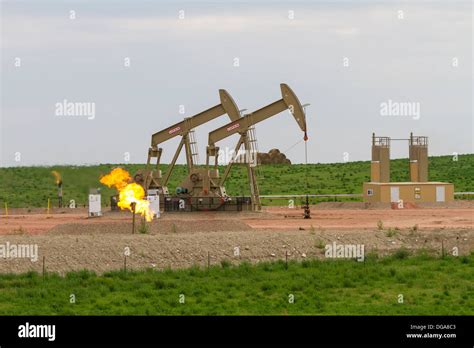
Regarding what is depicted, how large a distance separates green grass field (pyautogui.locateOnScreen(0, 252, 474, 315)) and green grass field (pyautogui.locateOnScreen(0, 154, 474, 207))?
134 ft

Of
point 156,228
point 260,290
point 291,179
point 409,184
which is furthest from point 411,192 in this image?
point 291,179

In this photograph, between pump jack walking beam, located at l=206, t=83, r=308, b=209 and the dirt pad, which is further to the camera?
pump jack walking beam, located at l=206, t=83, r=308, b=209

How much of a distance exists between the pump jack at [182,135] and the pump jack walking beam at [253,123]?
6.05ft

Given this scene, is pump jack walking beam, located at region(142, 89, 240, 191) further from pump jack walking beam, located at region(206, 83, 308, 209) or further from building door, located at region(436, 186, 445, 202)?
building door, located at region(436, 186, 445, 202)

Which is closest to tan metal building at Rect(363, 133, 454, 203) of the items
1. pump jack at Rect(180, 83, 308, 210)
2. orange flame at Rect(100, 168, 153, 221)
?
pump jack at Rect(180, 83, 308, 210)

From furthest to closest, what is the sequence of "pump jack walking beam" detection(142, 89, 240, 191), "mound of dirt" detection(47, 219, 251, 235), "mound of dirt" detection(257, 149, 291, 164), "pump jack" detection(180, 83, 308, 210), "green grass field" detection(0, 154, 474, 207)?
"mound of dirt" detection(257, 149, 291, 164) < "green grass field" detection(0, 154, 474, 207) < "pump jack walking beam" detection(142, 89, 240, 191) < "pump jack" detection(180, 83, 308, 210) < "mound of dirt" detection(47, 219, 251, 235)

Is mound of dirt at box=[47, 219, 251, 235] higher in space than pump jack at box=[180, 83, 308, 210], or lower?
lower

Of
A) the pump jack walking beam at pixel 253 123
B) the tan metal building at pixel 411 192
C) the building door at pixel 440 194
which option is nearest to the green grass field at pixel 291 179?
the pump jack walking beam at pixel 253 123

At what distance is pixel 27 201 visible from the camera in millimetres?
85312

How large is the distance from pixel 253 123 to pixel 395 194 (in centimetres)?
1228

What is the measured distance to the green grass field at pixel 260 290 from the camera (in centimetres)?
2708

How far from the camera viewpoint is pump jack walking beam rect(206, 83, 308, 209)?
2182 inches

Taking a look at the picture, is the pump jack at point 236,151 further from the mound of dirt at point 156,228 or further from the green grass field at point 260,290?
the green grass field at point 260,290
